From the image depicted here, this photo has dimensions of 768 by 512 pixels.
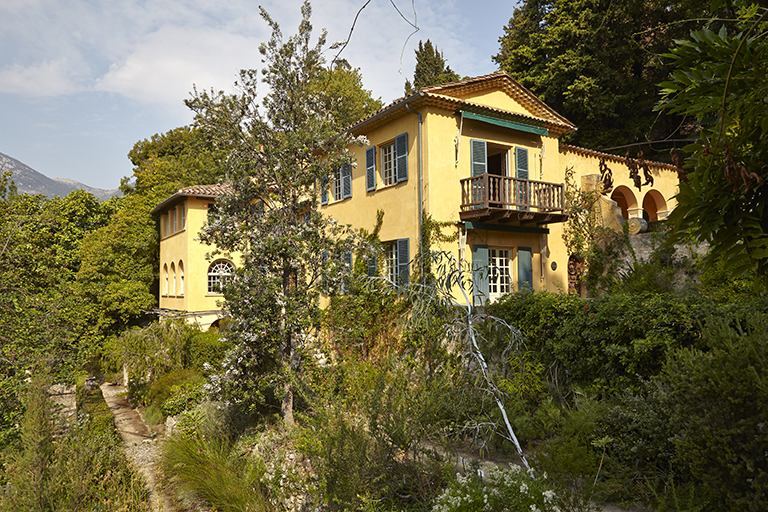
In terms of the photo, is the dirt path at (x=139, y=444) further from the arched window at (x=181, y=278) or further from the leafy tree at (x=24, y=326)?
the arched window at (x=181, y=278)

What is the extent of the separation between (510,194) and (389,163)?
3684mm

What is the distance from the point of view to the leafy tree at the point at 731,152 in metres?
2.27

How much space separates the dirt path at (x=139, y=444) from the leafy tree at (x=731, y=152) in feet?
24.9

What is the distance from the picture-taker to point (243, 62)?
8.49 meters

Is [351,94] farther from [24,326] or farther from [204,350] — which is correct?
[24,326]

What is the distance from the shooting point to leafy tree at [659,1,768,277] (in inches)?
89.4

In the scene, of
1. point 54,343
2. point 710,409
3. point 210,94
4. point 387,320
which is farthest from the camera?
point 387,320

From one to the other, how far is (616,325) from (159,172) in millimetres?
28299

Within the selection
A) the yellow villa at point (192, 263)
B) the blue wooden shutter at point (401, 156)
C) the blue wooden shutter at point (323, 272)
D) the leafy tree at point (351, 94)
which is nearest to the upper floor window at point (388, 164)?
the blue wooden shutter at point (401, 156)

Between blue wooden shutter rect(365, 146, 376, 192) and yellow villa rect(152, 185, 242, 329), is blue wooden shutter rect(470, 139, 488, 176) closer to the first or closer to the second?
blue wooden shutter rect(365, 146, 376, 192)

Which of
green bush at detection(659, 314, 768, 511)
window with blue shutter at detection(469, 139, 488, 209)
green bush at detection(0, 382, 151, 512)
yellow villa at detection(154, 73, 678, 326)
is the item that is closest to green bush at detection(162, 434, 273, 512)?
green bush at detection(0, 382, 151, 512)

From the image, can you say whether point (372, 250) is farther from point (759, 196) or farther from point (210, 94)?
point (759, 196)

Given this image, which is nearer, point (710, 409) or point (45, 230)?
point (710, 409)

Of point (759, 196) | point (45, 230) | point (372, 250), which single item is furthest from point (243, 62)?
point (45, 230)
